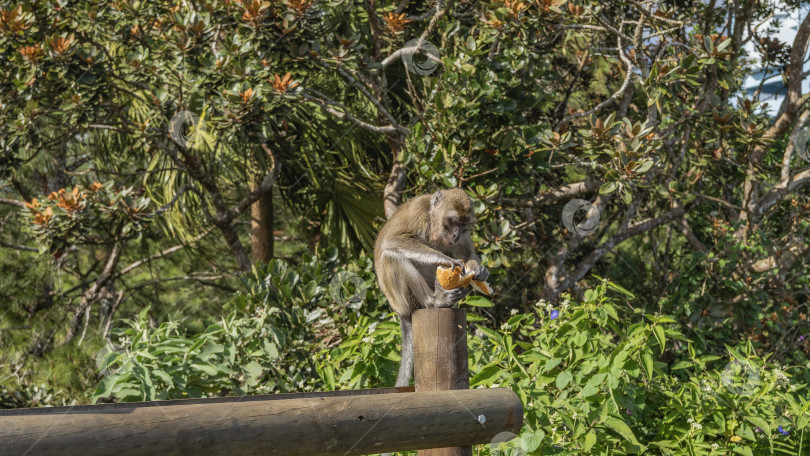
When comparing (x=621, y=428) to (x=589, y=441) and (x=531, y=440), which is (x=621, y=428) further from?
(x=531, y=440)

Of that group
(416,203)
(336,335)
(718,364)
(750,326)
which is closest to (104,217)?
(336,335)

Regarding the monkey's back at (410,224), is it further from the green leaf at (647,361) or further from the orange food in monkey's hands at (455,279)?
the green leaf at (647,361)

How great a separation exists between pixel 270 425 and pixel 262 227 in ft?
16.3

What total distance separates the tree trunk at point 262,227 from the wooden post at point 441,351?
4361 millimetres

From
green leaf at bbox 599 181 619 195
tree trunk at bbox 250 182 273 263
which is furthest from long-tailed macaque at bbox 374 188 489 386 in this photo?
tree trunk at bbox 250 182 273 263

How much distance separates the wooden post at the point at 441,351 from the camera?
264 cm

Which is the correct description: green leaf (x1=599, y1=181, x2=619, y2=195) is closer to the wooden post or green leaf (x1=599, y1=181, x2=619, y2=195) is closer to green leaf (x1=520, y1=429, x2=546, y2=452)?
green leaf (x1=520, y1=429, x2=546, y2=452)

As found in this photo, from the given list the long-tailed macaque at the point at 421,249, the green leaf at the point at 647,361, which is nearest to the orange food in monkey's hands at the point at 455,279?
the long-tailed macaque at the point at 421,249

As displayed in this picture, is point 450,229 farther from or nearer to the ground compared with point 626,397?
farther from the ground

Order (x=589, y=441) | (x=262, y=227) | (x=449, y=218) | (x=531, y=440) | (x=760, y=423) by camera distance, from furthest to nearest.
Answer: (x=262, y=227)
(x=449, y=218)
(x=760, y=423)
(x=589, y=441)
(x=531, y=440)

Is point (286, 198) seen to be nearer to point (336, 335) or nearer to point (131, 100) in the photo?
point (131, 100)

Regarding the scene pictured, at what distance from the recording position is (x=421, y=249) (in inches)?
143

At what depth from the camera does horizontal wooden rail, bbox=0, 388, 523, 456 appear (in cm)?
178

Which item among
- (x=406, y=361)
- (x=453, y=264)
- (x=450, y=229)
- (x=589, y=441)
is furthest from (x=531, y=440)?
(x=450, y=229)
